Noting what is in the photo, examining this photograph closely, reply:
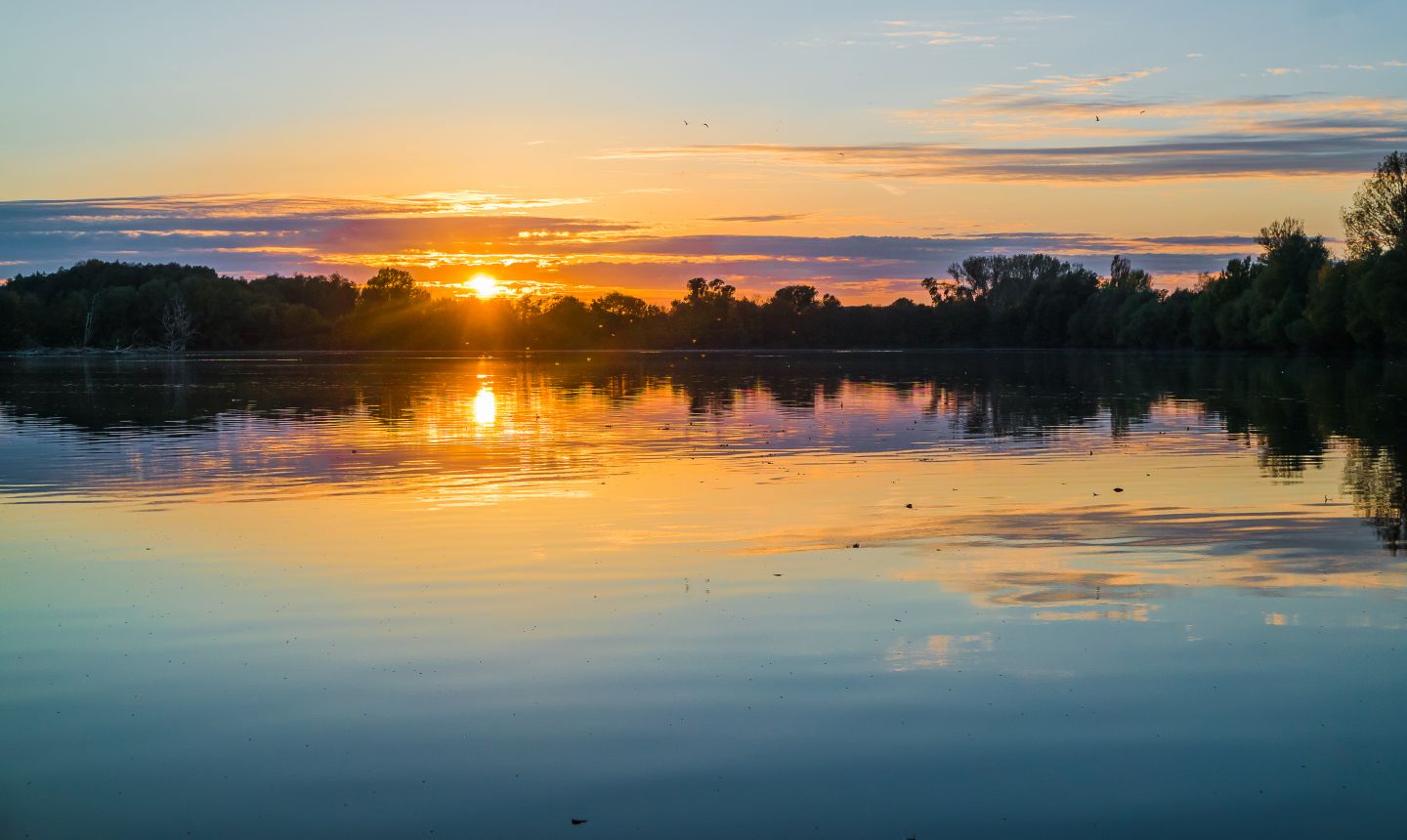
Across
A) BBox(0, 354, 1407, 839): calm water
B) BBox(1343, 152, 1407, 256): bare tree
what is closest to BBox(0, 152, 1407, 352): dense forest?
BBox(1343, 152, 1407, 256): bare tree

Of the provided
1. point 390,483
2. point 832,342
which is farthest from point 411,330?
point 390,483

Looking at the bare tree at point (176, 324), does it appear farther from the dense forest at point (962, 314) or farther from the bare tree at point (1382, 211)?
the bare tree at point (1382, 211)

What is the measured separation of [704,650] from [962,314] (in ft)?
560

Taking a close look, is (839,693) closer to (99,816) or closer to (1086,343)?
(99,816)

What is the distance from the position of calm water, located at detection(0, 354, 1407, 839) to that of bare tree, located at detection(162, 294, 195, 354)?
6016 inches

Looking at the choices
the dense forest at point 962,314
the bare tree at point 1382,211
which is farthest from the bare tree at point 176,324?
the bare tree at point 1382,211

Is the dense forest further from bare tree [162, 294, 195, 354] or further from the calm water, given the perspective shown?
the calm water

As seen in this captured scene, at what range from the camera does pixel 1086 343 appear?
150250 mm

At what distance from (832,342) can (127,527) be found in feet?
594

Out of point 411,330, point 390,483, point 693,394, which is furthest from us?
point 411,330

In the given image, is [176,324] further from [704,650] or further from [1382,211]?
[704,650]

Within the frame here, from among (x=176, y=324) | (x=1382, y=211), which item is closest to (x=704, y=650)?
(x=1382, y=211)

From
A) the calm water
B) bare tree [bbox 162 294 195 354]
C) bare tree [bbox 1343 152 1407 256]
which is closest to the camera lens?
the calm water

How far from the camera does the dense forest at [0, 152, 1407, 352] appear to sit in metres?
88.9
